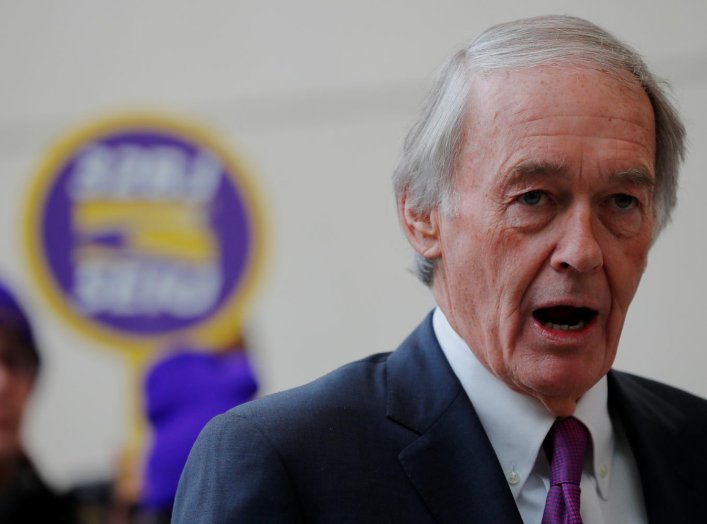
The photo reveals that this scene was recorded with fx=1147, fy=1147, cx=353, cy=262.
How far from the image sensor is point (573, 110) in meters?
1.65

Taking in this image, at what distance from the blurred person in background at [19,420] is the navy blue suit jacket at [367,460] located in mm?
1992

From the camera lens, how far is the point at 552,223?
1636mm

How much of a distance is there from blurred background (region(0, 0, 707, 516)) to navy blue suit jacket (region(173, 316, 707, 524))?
1745mm

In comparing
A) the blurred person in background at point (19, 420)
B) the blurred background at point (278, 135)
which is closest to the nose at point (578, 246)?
the blurred background at point (278, 135)

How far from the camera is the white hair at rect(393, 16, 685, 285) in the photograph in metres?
1.71

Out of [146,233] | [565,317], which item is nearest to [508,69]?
[565,317]

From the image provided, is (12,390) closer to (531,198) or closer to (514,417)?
(514,417)

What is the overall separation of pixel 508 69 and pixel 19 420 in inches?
95.9

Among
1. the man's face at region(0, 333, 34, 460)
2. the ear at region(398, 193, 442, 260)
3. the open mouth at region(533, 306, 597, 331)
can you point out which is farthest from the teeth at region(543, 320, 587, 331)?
the man's face at region(0, 333, 34, 460)

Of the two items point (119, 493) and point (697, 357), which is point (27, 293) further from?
point (697, 357)

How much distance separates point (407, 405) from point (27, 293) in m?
2.35

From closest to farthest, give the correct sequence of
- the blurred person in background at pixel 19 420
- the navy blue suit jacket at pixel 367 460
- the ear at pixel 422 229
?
the navy blue suit jacket at pixel 367 460, the ear at pixel 422 229, the blurred person in background at pixel 19 420

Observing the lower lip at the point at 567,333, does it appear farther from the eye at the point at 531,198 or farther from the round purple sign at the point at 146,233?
the round purple sign at the point at 146,233

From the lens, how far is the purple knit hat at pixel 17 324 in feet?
11.7
